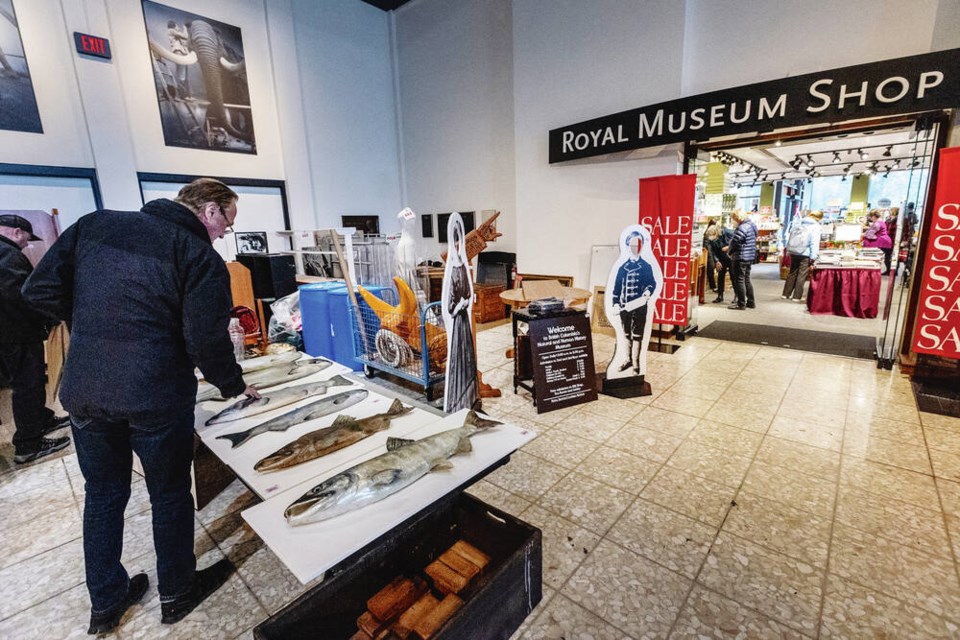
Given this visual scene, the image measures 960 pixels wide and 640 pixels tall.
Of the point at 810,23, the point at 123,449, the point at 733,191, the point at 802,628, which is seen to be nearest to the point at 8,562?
the point at 123,449

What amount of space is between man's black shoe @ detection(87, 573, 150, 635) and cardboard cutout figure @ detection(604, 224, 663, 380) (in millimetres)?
3229

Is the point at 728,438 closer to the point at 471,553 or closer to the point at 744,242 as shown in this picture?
the point at 471,553

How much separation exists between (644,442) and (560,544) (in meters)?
1.20

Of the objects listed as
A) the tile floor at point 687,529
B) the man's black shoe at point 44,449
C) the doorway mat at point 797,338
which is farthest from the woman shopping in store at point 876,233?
the man's black shoe at point 44,449

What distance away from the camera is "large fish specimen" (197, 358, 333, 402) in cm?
233

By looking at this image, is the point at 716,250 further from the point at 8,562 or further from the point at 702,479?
the point at 8,562

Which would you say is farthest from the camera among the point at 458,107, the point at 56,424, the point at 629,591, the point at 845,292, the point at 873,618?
the point at 458,107

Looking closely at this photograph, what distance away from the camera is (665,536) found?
203 centimetres

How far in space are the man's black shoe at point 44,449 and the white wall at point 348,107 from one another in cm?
575

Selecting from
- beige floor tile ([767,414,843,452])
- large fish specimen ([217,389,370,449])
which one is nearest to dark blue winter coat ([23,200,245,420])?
large fish specimen ([217,389,370,449])

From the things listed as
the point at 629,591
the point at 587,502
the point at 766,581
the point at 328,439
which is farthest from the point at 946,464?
the point at 328,439

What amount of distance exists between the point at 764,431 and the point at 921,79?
3.31 m

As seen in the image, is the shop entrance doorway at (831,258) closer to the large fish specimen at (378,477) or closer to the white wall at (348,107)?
the large fish specimen at (378,477)

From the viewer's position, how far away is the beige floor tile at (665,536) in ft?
6.20
